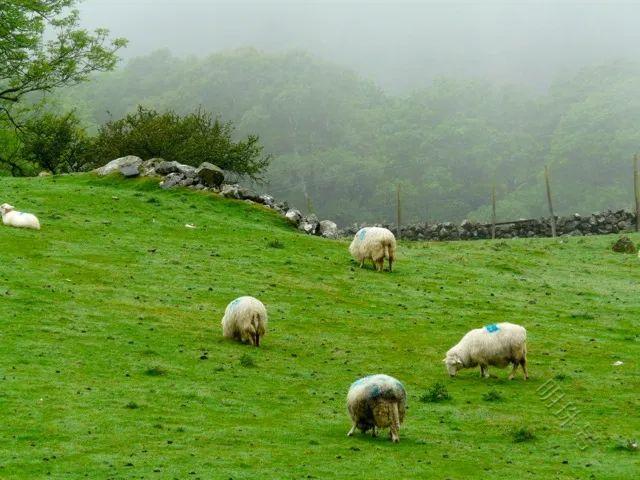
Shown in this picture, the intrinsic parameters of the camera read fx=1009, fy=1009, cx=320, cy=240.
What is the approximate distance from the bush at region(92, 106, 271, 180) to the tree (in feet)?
18.1

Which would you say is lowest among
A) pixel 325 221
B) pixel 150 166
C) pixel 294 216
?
pixel 325 221

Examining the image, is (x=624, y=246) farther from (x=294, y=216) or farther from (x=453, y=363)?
(x=453, y=363)

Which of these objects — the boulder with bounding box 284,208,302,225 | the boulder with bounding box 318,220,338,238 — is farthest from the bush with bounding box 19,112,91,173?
the boulder with bounding box 318,220,338,238

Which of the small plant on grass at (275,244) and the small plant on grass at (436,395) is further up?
the small plant on grass at (275,244)

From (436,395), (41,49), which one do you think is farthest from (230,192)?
(436,395)

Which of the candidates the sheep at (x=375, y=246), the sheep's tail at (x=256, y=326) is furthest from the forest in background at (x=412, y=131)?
the sheep's tail at (x=256, y=326)

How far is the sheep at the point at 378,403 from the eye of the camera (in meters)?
17.5

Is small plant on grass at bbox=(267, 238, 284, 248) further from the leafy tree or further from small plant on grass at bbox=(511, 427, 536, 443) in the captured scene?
the leafy tree

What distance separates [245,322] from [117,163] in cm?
2839

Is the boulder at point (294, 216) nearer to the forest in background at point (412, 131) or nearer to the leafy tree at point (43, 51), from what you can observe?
the leafy tree at point (43, 51)

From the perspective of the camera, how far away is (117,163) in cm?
5206

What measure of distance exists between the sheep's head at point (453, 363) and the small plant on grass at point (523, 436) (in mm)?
5139

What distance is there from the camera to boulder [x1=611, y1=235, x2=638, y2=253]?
163 ft

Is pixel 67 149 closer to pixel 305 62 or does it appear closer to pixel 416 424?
pixel 416 424
